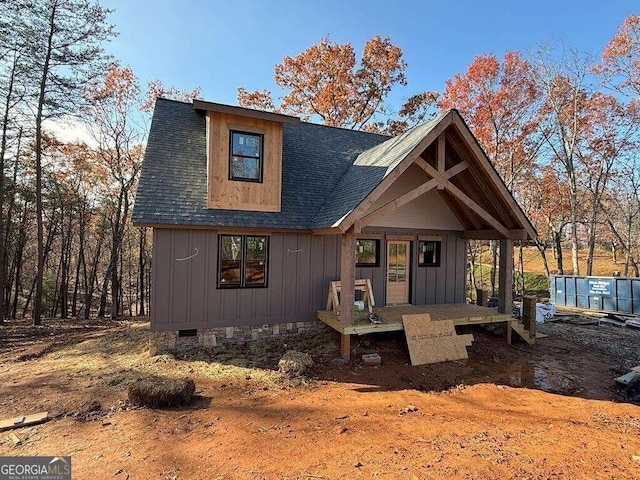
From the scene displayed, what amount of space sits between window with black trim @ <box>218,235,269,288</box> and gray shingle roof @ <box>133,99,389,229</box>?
50cm

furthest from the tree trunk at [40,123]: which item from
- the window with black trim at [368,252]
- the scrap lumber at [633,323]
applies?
the scrap lumber at [633,323]

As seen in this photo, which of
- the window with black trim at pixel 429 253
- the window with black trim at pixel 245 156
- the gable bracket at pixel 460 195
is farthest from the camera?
the window with black trim at pixel 429 253

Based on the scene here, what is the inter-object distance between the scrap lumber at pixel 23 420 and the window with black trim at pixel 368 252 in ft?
22.7

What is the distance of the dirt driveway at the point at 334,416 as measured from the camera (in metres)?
3.46

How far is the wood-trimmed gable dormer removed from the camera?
7.78m

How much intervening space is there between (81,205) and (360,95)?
1632 cm

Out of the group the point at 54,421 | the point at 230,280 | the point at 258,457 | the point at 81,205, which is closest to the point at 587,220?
the point at 230,280

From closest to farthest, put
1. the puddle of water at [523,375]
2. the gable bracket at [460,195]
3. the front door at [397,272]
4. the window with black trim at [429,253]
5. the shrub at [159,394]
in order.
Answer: the shrub at [159,394], the puddle of water at [523,375], the gable bracket at [460,195], the front door at [397,272], the window with black trim at [429,253]

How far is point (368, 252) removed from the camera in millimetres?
9281

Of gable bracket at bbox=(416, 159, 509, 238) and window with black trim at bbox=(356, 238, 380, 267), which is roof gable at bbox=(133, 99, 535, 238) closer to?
gable bracket at bbox=(416, 159, 509, 238)

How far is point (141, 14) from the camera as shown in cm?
956

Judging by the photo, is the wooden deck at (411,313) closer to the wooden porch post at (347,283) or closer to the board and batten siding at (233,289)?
the wooden porch post at (347,283)

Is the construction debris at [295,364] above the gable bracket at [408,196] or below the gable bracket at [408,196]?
below

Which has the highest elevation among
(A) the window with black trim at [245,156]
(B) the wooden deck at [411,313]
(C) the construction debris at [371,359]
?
(A) the window with black trim at [245,156]
